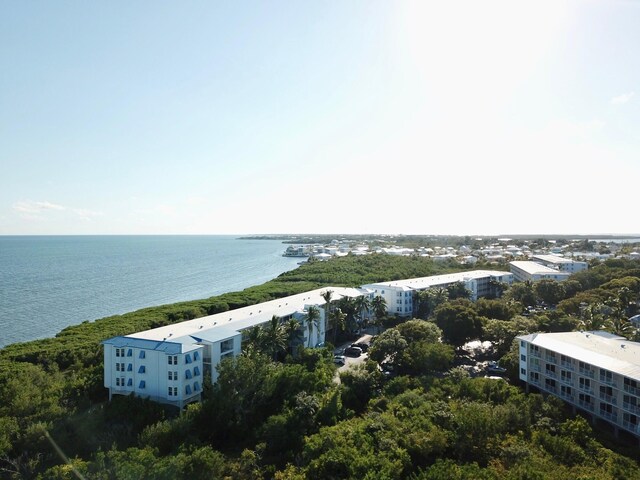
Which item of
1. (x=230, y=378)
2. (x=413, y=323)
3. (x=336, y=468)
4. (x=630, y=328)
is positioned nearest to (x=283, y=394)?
(x=230, y=378)

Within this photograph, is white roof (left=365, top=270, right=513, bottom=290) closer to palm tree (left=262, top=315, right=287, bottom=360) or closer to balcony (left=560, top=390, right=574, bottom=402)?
palm tree (left=262, top=315, right=287, bottom=360)

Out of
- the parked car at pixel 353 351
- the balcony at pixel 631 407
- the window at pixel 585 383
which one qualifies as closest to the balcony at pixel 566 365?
the window at pixel 585 383

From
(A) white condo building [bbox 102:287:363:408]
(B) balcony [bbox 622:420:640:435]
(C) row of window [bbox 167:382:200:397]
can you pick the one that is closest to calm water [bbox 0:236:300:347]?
(A) white condo building [bbox 102:287:363:408]

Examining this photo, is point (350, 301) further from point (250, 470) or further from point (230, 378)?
point (250, 470)

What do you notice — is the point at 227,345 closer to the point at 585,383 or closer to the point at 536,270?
the point at 585,383

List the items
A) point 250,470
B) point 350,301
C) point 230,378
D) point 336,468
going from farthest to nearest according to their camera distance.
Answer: point 350,301
point 230,378
point 250,470
point 336,468

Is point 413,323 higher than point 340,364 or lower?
higher
